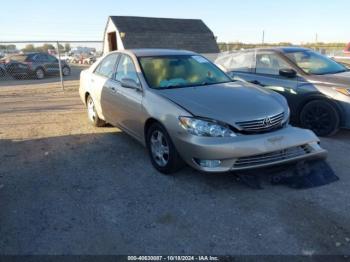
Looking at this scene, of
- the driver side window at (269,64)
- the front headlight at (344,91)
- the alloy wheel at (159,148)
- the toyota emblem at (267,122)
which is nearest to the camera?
the toyota emblem at (267,122)

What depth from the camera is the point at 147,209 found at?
3.60 metres

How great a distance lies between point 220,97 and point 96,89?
283cm

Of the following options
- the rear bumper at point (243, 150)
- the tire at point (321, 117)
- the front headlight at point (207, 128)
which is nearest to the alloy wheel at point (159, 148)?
the rear bumper at point (243, 150)

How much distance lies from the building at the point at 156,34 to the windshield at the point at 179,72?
1856 cm

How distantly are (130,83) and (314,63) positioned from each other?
3.92 m

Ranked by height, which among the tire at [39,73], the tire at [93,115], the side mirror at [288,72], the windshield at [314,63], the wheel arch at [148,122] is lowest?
A: the tire at [39,73]

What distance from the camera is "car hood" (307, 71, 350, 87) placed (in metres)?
5.85

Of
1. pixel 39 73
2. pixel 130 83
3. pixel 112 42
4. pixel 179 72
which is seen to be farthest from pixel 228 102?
pixel 112 42

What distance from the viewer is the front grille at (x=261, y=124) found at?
3828 millimetres

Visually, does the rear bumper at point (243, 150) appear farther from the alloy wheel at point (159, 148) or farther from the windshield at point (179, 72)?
the windshield at point (179, 72)

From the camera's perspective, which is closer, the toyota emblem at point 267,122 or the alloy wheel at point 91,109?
the toyota emblem at point 267,122

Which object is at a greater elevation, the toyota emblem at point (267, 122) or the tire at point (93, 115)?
the toyota emblem at point (267, 122)

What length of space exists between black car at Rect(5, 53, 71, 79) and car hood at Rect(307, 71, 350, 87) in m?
16.7

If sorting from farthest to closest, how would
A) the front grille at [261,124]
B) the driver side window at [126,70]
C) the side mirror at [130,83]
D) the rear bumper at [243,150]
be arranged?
the driver side window at [126,70]
the side mirror at [130,83]
the front grille at [261,124]
the rear bumper at [243,150]
